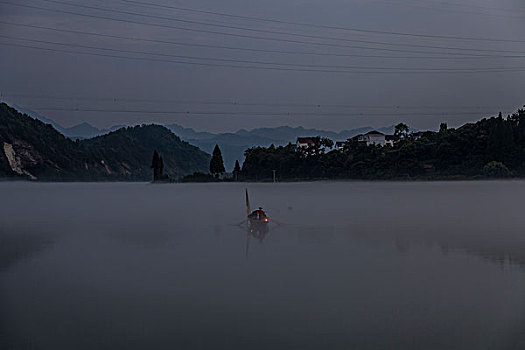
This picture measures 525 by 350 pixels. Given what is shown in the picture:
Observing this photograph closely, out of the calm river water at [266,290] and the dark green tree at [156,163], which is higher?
the dark green tree at [156,163]

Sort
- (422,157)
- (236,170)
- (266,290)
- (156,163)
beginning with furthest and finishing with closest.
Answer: (156,163)
(236,170)
(422,157)
(266,290)

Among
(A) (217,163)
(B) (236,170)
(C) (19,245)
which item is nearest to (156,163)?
(B) (236,170)

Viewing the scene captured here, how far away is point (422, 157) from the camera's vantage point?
409 ft

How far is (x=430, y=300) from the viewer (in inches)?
581

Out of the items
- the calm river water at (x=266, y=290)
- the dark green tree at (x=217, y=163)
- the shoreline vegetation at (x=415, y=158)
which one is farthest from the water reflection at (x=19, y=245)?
the dark green tree at (x=217, y=163)

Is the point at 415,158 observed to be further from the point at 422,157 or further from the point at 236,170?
the point at 236,170

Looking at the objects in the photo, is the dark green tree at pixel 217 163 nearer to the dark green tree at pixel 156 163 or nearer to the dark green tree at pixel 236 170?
the dark green tree at pixel 236 170

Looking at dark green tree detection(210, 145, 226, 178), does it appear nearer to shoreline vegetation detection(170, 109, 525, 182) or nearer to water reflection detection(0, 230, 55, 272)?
shoreline vegetation detection(170, 109, 525, 182)

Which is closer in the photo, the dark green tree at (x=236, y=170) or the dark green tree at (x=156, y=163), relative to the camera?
the dark green tree at (x=236, y=170)

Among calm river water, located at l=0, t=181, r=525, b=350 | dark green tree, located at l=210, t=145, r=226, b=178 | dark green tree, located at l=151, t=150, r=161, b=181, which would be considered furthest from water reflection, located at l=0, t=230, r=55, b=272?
dark green tree, located at l=151, t=150, r=161, b=181

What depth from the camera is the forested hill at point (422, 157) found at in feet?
369

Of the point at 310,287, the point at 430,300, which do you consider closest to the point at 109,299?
the point at 310,287

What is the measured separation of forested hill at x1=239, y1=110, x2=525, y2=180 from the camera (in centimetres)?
11250

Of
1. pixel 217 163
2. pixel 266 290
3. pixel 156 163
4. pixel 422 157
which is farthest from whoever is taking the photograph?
pixel 156 163
